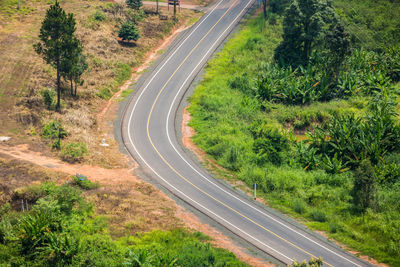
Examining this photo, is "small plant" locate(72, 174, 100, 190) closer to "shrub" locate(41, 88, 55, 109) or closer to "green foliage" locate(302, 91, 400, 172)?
"shrub" locate(41, 88, 55, 109)

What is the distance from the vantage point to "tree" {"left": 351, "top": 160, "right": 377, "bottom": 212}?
119 ft

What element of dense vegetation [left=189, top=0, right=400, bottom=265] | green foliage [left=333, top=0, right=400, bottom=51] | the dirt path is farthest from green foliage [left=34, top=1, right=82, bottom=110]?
green foliage [left=333, top=0, right=400, bottom=51]

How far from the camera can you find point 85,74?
62.0 meters

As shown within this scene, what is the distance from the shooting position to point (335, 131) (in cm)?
4606

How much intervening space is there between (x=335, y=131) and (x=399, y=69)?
2389 cm

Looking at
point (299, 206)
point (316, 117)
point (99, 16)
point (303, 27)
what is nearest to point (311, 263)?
point (299, 206)

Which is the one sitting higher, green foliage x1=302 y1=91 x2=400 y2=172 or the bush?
green foliage x1=302 y1=91 x2=400 y2=172

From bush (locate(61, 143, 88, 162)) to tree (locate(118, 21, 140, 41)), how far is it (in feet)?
102

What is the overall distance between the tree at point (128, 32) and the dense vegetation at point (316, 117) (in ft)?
45.8

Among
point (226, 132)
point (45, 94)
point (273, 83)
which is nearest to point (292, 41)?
point (273, 83)

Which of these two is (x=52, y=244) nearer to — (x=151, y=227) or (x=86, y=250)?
(x=86, y=250)

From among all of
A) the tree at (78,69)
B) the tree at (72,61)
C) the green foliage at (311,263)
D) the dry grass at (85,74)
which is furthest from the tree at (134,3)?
the green foliage at (311,263)

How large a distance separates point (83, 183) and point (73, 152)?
6.78 meters

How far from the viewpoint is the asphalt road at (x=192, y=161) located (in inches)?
1304
